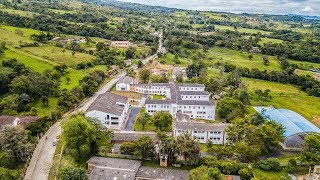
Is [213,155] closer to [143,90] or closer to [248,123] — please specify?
[248,123]

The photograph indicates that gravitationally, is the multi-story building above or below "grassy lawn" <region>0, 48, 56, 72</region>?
below

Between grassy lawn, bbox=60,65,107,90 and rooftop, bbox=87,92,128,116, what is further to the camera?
grassy lawn, bbox=60,65,107,90

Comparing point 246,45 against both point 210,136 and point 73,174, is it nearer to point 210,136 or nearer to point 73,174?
point 210,136

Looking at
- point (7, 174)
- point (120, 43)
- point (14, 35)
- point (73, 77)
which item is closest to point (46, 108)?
point (73, 77)

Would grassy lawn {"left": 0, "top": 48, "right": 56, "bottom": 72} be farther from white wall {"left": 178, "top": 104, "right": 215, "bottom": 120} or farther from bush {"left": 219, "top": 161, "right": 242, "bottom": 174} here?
bush {"left": 219, "top": 161, "right": 242, "bottom": 174}

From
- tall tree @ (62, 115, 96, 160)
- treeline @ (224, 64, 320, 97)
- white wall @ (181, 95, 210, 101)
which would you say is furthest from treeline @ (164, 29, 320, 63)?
tall tree @ (62, 115, 96, 160)

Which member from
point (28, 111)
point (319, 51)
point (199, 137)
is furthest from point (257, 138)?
point (319, 51)
